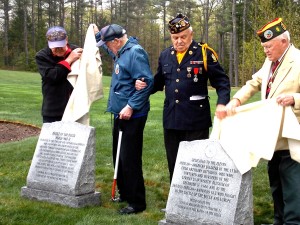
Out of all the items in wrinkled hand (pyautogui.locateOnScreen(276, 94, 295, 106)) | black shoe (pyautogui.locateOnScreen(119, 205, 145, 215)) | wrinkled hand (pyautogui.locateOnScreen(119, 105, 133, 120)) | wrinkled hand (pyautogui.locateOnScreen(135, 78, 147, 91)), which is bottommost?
black shoe (pyautogui.locateOnScreen(119, 205, 145, 215))

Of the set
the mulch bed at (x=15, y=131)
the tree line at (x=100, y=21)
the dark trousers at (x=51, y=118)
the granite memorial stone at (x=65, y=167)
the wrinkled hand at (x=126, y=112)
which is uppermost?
the tree line at (x=100, y=21)

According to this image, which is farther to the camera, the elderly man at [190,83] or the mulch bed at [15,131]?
the mulch bed at [15,131]

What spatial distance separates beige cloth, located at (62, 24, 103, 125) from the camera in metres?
5.57

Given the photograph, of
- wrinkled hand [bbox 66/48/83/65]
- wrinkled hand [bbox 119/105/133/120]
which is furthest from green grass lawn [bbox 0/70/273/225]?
wrinkled hand [bbox 66/48/83/65]

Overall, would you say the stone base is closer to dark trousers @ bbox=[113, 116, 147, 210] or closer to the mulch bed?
dark trousers @ bbox=[113, 116, 147, 210]

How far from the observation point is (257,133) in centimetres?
416

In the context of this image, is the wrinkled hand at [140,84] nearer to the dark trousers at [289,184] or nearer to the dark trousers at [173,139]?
the dark trousers at [173,139]

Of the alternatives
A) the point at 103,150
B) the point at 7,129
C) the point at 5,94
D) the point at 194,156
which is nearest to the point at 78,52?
the point at 194,156

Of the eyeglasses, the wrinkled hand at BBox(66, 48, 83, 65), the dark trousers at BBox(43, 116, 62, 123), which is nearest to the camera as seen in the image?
the eyeglasses

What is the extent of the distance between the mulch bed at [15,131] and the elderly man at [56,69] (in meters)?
4.56

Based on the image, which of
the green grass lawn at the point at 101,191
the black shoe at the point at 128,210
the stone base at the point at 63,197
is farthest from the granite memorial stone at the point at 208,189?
the stone base at the point at 63,197

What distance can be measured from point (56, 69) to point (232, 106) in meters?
2.20

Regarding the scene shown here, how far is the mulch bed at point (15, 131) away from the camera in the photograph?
10.3 m

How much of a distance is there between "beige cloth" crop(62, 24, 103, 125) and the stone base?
87 centimetres
